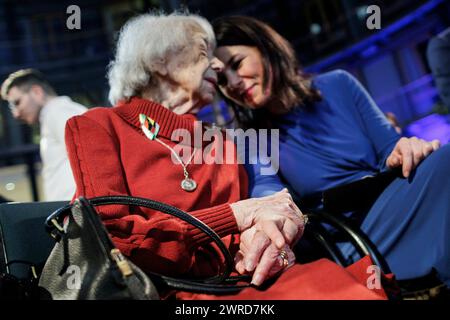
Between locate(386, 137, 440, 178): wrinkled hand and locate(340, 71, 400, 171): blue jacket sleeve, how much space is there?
0.82 feet

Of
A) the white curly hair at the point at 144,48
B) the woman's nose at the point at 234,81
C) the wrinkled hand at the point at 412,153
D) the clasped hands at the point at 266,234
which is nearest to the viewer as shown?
the clasped hands at the point at 266,234

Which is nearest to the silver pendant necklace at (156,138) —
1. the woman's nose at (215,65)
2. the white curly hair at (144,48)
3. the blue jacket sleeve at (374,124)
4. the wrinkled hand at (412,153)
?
the white curly hair at (144,48)

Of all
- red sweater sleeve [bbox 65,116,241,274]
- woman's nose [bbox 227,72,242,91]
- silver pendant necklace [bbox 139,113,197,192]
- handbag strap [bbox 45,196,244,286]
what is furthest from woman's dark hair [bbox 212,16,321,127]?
handbag strap [bbox 45,196,244,286]

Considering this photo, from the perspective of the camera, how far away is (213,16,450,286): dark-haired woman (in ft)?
5.00

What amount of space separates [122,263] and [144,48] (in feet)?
3.63

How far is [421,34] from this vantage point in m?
12.2

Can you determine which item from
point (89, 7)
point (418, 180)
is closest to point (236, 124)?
point (418, 180)

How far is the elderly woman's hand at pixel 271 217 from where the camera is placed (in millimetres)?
1109

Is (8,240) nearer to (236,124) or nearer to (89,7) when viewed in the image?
(236,124)

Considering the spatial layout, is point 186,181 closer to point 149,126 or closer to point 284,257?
point 149,126

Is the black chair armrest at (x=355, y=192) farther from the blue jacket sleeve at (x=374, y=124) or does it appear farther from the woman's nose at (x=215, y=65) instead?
the woman's nose at (x=215, y=65)

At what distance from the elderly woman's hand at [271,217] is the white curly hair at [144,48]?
780 millimetres

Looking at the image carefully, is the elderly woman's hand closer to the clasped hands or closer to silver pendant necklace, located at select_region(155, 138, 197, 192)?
the clasped hands

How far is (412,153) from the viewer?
4.97 feet
